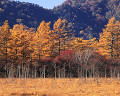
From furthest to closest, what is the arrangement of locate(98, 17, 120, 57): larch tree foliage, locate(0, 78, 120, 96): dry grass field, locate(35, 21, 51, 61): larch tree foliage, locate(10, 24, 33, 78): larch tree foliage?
locate(98, 17, 120, 57): larch tree foliage
locate(35, 21, 51, 61): larch tree foliage
locate(10, 24, 33, 78): larch tree foliage
locate(0, 78, 120, 96): dry grass field

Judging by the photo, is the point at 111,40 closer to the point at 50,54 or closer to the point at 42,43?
the point at 50,54

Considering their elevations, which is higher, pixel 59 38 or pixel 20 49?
pixel 59 38

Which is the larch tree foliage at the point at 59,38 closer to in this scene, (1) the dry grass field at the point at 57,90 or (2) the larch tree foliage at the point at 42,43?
(2) the larch tree foliage at the point at 42,43

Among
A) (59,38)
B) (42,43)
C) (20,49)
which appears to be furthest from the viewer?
(59,38)

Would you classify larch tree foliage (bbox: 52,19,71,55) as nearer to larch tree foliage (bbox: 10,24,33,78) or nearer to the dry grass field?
larch tree foliage (bbox: 10,24,33,78)

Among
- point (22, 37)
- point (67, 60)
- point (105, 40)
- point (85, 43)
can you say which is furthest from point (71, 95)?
point (85, 43)

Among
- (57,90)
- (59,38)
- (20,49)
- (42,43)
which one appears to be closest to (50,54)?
(42,43)

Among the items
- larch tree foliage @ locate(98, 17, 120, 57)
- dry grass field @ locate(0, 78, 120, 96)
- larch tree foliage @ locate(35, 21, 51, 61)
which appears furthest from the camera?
larch tree foliage @ locate(98, 17, 120, 57)

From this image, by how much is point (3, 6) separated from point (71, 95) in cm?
18619

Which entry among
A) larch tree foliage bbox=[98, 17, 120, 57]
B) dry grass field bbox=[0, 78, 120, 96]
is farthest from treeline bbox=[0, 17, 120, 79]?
dry grass field bbox=[0, 78, 120, 96]

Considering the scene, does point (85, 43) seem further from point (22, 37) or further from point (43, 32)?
point (22, 37)

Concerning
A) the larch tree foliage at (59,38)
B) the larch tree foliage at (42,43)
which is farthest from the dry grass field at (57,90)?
the larch tree foliage at (59,38)

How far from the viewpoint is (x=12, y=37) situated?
3769 centimetres

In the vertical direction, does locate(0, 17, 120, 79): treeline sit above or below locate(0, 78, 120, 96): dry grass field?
above
